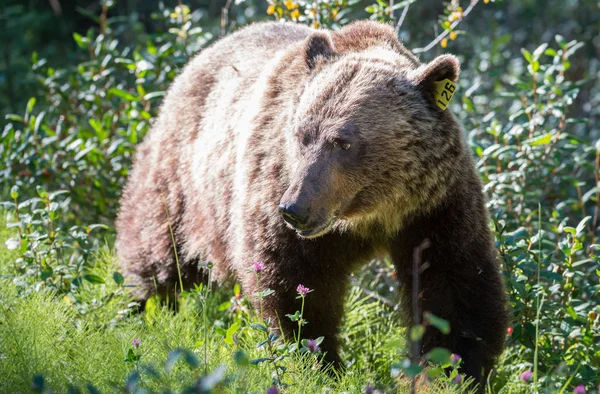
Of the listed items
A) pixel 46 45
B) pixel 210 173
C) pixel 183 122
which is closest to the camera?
pixel 210 173

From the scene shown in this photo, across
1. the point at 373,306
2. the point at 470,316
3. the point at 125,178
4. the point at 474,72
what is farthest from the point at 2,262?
the point at 474,72

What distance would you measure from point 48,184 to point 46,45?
5.52m

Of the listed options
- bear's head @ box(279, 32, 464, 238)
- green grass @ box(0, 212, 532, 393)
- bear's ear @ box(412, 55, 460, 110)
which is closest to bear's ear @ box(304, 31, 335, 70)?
bear's head @ box(279, 32, 464, 238)

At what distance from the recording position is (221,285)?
587 centimetres

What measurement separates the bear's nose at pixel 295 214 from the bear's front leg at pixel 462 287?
2.40 feet

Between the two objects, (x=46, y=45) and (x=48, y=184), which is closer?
(x=48, y=184)

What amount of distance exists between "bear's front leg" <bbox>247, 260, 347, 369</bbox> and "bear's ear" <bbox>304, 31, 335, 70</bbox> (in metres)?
1.07

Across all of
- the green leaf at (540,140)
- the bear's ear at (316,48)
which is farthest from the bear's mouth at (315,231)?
the green leaf at (540,140)

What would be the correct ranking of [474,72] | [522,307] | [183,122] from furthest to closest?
[474,72]
[183,122]
[522,307]

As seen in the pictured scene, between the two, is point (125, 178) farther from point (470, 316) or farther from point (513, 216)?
point (470, 316)

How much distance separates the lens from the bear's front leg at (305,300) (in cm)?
427

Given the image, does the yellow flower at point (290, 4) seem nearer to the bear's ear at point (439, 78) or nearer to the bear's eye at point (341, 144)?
the bear's ear at point (439, 78)

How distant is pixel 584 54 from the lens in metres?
10.8

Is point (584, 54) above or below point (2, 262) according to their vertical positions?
below
